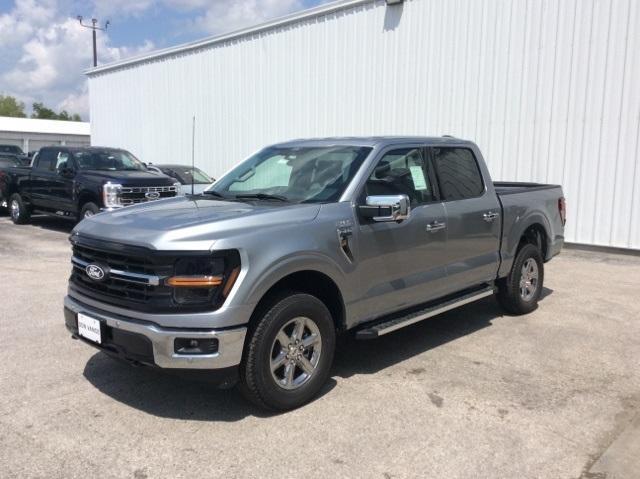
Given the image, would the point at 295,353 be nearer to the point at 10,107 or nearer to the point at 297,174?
the point at 297,174

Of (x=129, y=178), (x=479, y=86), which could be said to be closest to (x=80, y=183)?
(x=129, y=178)

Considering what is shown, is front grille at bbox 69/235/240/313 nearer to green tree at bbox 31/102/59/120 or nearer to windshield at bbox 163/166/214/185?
windshield at bbox 163/166/214/185

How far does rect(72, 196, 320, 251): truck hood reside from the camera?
3.77m

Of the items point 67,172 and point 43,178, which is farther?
point 43,178

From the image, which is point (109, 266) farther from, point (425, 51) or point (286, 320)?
point (425, 51)

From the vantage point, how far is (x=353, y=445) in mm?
3703

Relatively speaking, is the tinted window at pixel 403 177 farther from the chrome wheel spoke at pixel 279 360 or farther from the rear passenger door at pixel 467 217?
the chrome wheel spoke at pixel 279 360

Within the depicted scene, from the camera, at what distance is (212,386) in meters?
3.97

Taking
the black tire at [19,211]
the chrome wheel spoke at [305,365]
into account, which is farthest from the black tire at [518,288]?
the black tire at [19,211]

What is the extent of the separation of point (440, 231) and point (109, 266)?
108 inches

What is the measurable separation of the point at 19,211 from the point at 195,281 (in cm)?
1278

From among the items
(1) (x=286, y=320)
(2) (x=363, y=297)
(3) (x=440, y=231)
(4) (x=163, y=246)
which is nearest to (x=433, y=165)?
(3) (x=440, y=231)

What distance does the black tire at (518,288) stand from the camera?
6531 millimetres

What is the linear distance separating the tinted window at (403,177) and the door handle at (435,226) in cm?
21
